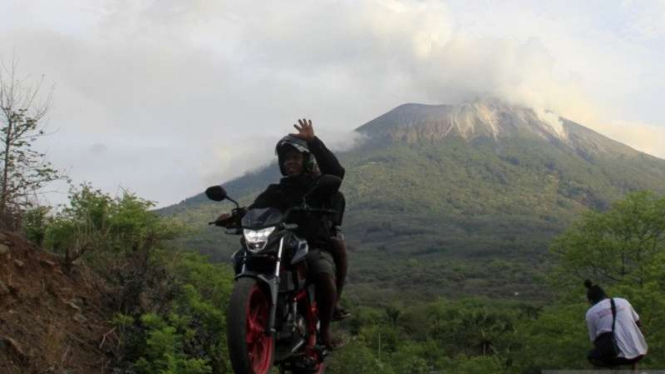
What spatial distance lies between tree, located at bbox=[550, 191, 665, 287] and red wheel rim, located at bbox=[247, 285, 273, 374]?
112 feet

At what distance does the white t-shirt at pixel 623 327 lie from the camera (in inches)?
272

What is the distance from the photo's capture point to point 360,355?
42.5ft

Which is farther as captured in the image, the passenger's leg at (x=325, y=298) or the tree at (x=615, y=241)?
the tree at (x=615, y=241)

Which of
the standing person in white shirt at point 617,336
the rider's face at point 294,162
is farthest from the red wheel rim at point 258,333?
the standing person in white shirt at point 617,336

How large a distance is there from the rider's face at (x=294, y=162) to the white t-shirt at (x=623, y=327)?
345 cm

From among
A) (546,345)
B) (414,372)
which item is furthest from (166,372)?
(546,345)

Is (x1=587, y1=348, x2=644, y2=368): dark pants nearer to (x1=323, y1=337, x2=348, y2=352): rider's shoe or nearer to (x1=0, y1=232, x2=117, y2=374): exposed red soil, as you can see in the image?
(x1=323, y1=337, x2=348, y2=352): rider's shoe

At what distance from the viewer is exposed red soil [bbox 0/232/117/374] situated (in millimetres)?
5172

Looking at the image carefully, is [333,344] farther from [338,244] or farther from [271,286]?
[271,286]

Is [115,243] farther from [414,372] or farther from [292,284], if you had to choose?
[414,372]

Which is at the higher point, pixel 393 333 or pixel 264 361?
pixel 264 361

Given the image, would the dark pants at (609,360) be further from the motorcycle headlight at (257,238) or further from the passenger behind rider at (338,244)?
the motorcycle headlight at (257,238)

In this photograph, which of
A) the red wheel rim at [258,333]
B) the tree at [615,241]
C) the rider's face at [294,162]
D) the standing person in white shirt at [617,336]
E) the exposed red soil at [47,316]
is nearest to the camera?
the red wheel rim at [258,333]

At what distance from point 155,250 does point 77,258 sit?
1.50m
